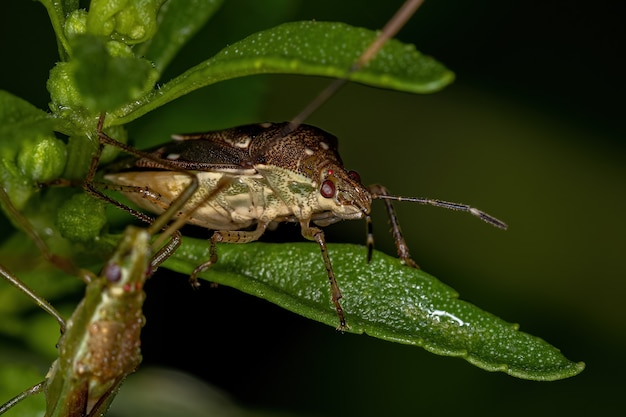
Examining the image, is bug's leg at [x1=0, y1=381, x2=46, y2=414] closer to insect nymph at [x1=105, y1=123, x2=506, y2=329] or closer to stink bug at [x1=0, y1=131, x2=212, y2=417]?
stink bug at [x1=0, y1=131, x2=212, y2=417]

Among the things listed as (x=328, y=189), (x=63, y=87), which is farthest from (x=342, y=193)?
(x=63, y=87)

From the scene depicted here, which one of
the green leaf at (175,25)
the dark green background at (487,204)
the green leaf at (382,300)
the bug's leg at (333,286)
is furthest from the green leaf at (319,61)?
the dark green background at (487,204)

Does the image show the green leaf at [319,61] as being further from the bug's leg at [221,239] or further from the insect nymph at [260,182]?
the insect nymph at [260,182]

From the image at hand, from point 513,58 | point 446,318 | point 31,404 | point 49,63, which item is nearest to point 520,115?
point 513,58

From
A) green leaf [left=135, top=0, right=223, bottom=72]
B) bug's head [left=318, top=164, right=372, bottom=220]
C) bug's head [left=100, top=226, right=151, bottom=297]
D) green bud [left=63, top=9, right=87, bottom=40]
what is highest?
green leaf [left=135, top=0, right=223, bottom=72]

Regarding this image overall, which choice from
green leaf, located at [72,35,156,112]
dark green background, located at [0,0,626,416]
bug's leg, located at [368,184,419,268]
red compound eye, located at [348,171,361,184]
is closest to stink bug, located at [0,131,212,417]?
green leaf, located at [72,35,156,112]

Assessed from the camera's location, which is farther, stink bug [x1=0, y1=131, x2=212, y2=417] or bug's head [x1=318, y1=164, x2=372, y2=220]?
bug's head [x1=318, y1=164, x2=372, y2=220]
